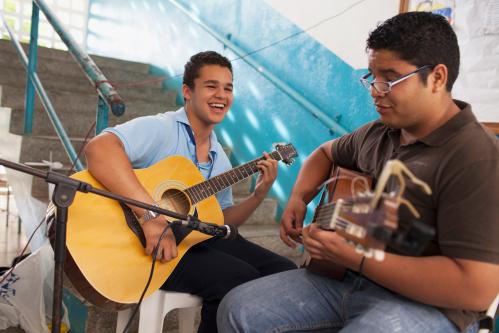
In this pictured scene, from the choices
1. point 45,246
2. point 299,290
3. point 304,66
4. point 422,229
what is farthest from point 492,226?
point 304,66

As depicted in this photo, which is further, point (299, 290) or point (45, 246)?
point (45, 246)

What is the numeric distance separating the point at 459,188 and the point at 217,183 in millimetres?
1056

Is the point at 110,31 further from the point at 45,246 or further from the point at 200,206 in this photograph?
the point at 200,206

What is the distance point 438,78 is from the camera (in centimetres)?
127

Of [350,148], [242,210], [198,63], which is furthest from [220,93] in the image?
[350,148]

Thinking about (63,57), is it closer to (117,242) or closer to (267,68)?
(267,68)

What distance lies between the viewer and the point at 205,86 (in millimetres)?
2127

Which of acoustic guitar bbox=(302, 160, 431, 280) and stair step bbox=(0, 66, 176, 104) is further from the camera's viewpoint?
stair step bbox=(0, 66, 176, 104)

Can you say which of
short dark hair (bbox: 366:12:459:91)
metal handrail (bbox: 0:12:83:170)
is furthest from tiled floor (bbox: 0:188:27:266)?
short dark hair (bbox: 366:12:459:91)

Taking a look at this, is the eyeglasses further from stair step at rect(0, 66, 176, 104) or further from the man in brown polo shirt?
stair step at rect(0, 66, 176, 104)

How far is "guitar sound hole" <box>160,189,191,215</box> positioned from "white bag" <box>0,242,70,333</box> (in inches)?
33.5

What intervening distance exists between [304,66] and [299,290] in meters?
2.16

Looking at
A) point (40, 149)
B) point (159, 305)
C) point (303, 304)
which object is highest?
point (40, 149)

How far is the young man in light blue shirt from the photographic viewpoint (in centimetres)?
173
